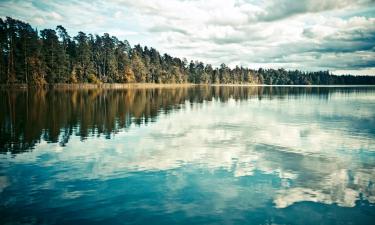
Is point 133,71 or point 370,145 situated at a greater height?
point 133,71

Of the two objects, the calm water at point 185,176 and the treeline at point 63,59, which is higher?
the treeline at point 63,59

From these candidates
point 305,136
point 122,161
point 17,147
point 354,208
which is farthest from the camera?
point 305,136

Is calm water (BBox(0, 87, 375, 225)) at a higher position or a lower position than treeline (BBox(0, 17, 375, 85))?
lower

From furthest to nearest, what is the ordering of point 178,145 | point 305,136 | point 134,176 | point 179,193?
1. point 305,136
2. point 178,145
3. point 134,176
4. point 179,193

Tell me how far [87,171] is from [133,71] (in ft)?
450

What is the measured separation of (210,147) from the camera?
68.4ft

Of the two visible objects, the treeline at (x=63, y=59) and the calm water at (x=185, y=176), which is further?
the treeline at (x=63, y=59)

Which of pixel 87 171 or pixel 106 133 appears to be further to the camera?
pixel 106 133

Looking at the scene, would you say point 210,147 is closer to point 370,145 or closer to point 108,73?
point 370,145

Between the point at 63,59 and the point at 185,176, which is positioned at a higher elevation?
the point at 63,59

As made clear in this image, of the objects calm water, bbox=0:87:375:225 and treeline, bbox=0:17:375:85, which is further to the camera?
treeline, bbox=0:17:375:85

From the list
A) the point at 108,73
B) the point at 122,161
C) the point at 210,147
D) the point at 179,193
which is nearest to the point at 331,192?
the point at 179,193

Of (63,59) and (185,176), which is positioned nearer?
(185,176)

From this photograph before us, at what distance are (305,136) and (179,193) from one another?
16450 mm
